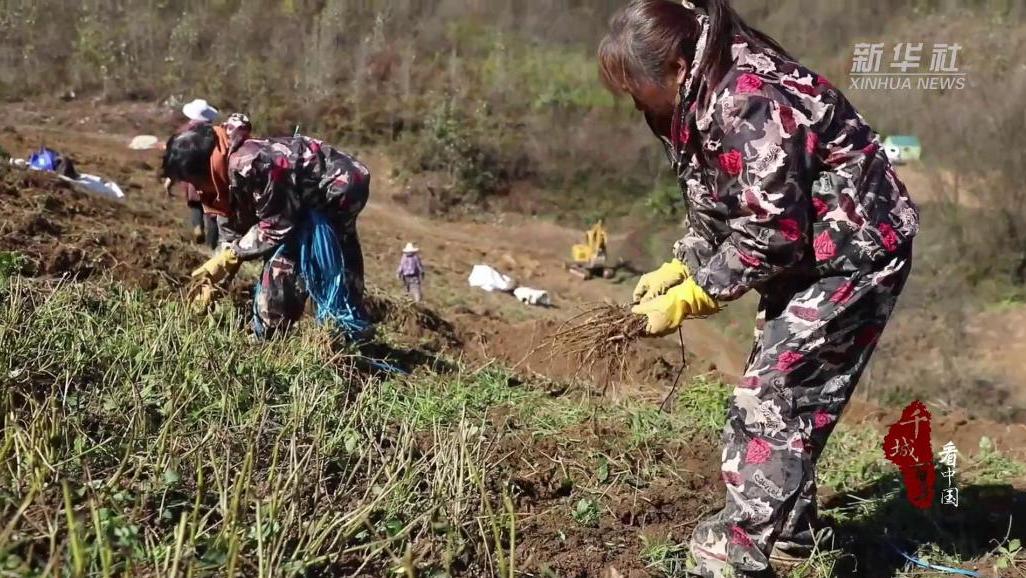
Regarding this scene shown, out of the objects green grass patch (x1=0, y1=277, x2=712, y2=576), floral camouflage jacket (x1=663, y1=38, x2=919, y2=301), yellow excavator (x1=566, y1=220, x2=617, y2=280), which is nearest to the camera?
green grass patch (x1=0, y1=277, x2=712, y2=576)

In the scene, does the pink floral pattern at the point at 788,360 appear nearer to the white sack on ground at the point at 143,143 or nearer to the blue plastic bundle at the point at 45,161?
the blue plastic bundle at the point at 45,161

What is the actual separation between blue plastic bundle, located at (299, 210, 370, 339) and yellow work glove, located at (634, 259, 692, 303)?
5.14 ft

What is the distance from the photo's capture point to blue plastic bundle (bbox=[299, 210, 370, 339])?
3.70 m

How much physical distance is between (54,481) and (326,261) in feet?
6.08

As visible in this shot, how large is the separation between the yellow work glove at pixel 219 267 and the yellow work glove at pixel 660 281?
5.99 ft

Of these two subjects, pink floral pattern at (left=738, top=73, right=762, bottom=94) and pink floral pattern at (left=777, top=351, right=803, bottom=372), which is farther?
pink floral pattern at (left=777, top=351, right=803, bottom=372)

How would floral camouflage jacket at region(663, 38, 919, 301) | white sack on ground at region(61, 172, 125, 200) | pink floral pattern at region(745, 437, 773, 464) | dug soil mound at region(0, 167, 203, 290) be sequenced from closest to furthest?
floral camouflage jacket at region(663, 38, 919, 301)
pink floral pattern at region(745, 437, 773, 464)
dug soil mound at region(0, 167, 203, 290)
white sack on ground at region(61, 172, 125, 200)

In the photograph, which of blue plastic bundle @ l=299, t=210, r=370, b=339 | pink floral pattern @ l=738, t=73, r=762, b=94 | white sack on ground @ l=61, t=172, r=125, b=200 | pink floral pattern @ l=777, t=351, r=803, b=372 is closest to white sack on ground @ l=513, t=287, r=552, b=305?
white sack on ground @ l=61, t=172, r=125, b=200

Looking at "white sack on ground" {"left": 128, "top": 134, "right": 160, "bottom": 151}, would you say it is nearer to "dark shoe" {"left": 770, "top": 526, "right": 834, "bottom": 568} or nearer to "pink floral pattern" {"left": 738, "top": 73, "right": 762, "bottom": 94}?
"dark shoe" {"left": 770, "top": 526, "right": 834, "bottom": 568}

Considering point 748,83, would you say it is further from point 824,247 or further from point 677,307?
point 677,307

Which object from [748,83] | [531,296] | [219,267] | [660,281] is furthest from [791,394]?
[531,296]

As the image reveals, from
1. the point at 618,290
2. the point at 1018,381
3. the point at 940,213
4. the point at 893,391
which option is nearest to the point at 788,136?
the point at 893,391

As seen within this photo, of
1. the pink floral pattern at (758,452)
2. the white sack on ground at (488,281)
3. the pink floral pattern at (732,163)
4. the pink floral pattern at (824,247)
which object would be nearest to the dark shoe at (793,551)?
the pink floral pattern at (758,452)

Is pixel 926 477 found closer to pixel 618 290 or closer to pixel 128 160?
pixel 618 290
